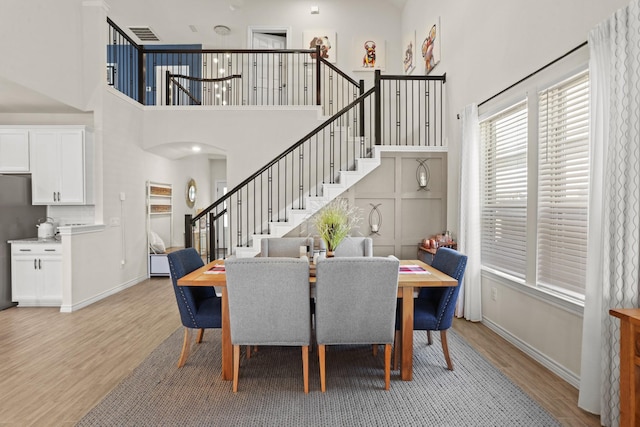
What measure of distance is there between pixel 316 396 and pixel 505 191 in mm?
2741

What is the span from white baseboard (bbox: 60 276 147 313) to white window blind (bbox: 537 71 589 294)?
17.4 ft

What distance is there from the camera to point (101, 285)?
5.23 metres

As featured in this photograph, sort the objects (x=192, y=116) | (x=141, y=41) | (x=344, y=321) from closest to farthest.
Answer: (x=344, y=321)
(x=192, y=116)
(x=141, y=41)

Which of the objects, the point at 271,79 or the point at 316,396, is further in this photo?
the point at 271,79

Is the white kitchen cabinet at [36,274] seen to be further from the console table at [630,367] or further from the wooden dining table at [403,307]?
the console table at [630,367]

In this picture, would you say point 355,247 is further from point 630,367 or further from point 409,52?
point 409,52

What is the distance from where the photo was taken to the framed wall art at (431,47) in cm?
549

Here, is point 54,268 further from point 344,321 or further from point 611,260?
point 611,260

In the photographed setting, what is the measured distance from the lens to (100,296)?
17.0 feet

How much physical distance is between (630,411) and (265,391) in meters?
2.10

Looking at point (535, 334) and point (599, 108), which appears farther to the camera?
point (535, 334)

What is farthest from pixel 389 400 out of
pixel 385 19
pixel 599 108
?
pixel 385 19

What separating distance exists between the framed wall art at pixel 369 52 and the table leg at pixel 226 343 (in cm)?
645

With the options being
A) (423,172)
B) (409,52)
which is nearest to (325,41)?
(409,52)
